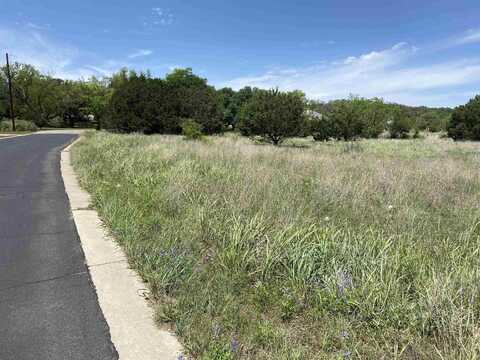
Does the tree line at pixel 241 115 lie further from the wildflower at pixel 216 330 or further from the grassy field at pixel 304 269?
the wildflower at pixel 216 330

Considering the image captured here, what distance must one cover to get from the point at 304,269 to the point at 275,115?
63.2ft

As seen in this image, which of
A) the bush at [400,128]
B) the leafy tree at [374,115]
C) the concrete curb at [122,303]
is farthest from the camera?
the bush at [400,128]

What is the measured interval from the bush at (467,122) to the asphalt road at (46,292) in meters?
38.8

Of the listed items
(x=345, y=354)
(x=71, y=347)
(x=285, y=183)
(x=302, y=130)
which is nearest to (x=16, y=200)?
(x=71, y=347)

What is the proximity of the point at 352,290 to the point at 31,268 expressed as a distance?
A: 3.38 m

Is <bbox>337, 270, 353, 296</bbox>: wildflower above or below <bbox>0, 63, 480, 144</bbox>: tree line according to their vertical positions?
below

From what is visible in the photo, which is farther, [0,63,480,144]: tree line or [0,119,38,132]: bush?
[0,119,38,132]: bush

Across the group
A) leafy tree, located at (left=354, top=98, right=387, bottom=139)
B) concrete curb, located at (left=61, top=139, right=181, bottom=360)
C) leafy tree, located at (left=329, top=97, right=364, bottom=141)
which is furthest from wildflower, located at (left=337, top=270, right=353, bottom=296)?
leafy tree, located at (left=354, top=98, right=387, bottom=139)

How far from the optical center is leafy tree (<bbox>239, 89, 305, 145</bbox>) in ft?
70.6

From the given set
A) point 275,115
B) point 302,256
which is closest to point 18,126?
point 275,115

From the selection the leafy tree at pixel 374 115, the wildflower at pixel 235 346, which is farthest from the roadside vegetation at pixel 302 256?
the leafy tree at pixel 374 115

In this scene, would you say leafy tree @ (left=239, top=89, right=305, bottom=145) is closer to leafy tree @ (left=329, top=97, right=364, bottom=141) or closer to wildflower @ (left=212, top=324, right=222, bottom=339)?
leafy tree @ (left=329, top=97, right=364, bottom=141)

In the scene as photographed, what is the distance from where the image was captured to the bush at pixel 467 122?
3158 centimetres

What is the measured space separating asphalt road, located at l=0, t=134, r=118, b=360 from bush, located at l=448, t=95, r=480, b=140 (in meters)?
38.8
